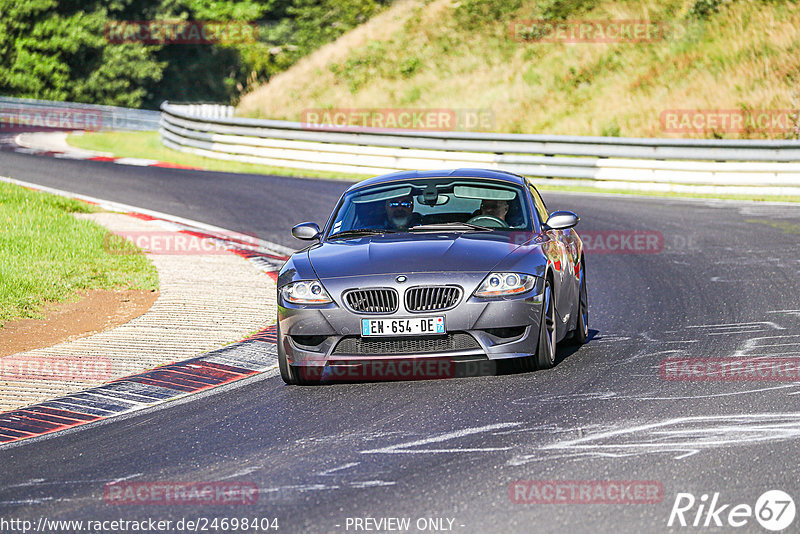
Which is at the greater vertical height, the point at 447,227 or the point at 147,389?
the point at 447,227

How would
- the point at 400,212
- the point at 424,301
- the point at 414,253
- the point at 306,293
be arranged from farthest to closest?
1. the point at 400,212
2. the point at 414,253
3. the point at 306,293
4. the point at 424,301

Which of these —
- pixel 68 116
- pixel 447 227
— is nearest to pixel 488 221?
pixel 447 227

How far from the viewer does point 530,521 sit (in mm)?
5219

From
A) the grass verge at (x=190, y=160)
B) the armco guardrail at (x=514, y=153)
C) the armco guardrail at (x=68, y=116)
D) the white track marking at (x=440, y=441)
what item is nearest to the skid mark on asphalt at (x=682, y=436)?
the white track marking at (x=440, y=441)

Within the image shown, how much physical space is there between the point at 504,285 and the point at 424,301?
569 millimetres

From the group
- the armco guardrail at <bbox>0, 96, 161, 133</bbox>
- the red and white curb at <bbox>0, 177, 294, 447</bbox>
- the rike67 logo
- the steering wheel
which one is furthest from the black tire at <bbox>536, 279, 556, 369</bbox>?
the armco guardrail at <bbox>0, 96, 161, 133</bbox>

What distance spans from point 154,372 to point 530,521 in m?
4.79

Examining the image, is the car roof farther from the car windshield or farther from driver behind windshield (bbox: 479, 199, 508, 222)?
driver behind windshield (bbox: 479, 199, 508, 222)

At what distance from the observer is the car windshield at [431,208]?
31.4 feet

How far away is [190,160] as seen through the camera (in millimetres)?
30375

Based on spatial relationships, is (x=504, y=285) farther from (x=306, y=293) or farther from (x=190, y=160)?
(x=190, y=160)

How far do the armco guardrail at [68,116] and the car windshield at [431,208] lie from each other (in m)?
35.4

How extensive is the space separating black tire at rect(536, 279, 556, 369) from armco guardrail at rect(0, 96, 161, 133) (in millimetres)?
37016

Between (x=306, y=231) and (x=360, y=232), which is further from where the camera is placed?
(x=306, y=231)
